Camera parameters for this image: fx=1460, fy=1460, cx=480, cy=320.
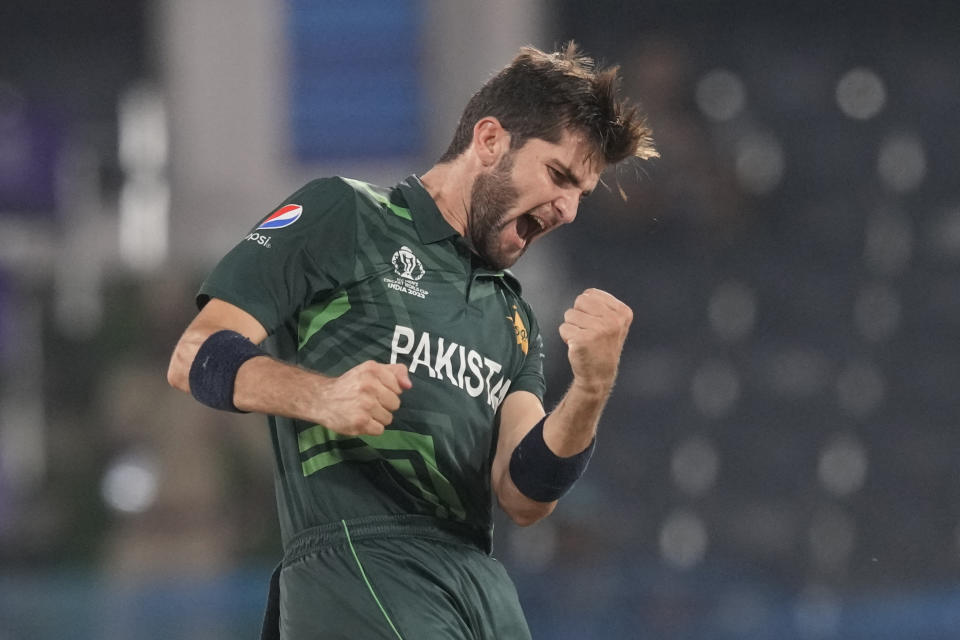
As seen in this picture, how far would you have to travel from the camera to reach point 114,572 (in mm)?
6277

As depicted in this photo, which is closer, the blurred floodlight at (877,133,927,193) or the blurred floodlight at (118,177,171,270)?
the blurred floodlight at (877,133,927,193)

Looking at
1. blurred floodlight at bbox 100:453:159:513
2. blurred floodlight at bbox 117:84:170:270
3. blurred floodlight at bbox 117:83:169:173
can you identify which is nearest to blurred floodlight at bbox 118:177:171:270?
blurred floodlight at bbox 117:84:170:270

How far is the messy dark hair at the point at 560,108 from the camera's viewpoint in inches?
111

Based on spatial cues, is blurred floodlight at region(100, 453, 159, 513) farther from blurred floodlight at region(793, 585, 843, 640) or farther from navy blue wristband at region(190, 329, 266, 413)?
navy blue wristband at region(190, 329, 266, 413)

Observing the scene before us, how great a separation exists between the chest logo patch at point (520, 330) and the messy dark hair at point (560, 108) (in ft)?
1.11

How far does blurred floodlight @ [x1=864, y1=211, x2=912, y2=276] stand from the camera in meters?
7.32

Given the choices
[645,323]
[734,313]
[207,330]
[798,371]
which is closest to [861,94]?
[734,313]

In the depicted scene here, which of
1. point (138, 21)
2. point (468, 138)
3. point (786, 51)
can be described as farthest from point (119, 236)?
point (468, 138)

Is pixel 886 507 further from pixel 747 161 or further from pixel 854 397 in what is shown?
pixel 747 161

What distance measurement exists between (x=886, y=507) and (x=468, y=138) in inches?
179

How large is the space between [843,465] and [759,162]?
1592 millimetres

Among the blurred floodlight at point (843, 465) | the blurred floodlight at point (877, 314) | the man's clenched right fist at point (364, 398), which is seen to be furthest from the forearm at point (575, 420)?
the blurred floodlight at point (877, 314)

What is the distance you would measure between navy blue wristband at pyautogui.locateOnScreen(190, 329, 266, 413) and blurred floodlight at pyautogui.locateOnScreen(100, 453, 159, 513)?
4.27 m

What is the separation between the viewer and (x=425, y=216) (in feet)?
9.27
